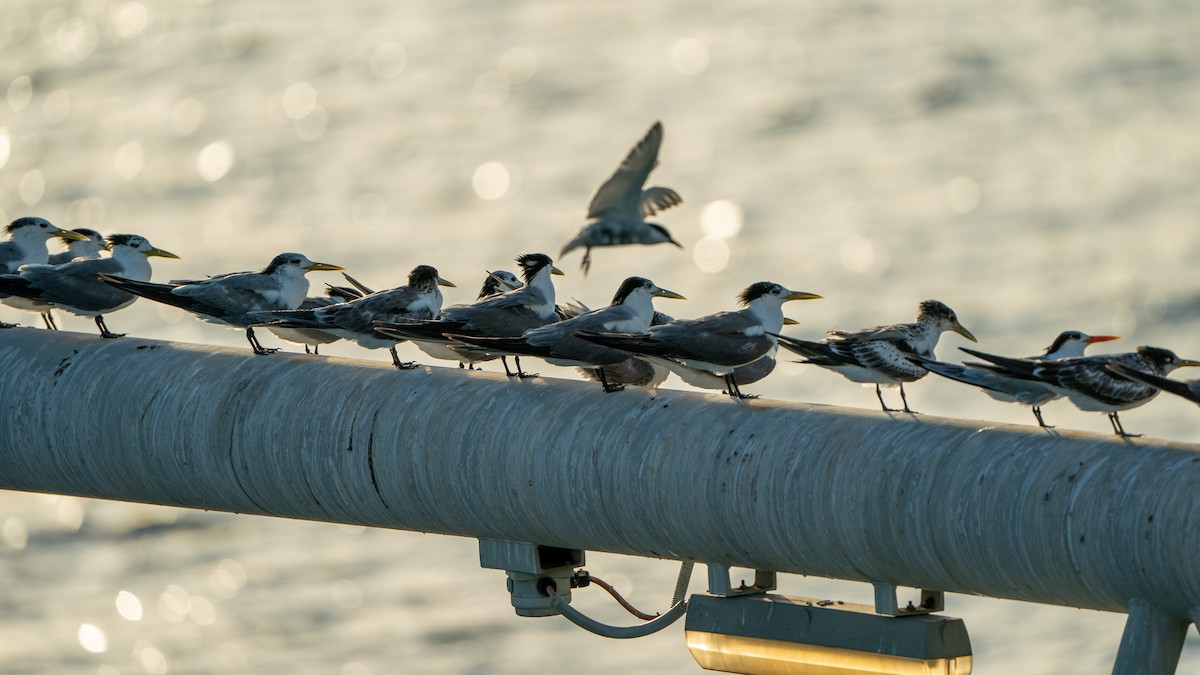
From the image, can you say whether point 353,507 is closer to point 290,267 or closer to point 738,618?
point 738,618

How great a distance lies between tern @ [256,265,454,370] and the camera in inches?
467

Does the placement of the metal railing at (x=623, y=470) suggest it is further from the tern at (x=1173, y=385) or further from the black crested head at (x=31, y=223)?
the black crested head at (x=31, y=223)

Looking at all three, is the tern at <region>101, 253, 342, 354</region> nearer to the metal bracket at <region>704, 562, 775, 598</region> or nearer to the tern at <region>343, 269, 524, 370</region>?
the tern at <region>343, 269, 524, 370</region>

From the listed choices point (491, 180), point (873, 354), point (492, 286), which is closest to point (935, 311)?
point (873, 354)

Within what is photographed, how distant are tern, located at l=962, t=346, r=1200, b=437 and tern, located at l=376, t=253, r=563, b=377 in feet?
8.83

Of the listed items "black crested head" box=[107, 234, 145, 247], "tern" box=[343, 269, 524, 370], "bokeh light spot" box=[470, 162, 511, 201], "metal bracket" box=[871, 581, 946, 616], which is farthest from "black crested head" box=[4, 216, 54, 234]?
"bokeh light spot" box=[470, 162, 511, 201]

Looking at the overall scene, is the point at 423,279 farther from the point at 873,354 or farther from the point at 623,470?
the point at 623,470

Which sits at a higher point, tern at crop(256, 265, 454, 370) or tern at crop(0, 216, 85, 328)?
tern at crop(0, 216, 85, 328)

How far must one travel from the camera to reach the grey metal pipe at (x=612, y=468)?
7180 millimetres

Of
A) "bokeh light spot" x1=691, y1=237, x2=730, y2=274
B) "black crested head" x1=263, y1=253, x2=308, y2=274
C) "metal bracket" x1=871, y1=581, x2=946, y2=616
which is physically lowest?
"metal bracket" x1=871, y1=581, x2=946, y2=616

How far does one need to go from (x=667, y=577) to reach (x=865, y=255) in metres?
17.9

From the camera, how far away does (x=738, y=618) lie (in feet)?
27.2

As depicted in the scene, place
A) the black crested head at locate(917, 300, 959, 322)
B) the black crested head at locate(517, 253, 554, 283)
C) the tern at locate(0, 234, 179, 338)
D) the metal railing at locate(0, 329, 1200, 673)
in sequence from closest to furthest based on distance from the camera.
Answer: the metal railing at locate(0, 329, 1200, 673), the black crested head at locate(917, 300, 959, 322), the black crested head at locate(517, 253, 554, 283), the tern at locate(0, 234, 179, 338)

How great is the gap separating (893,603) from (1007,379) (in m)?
2.83
